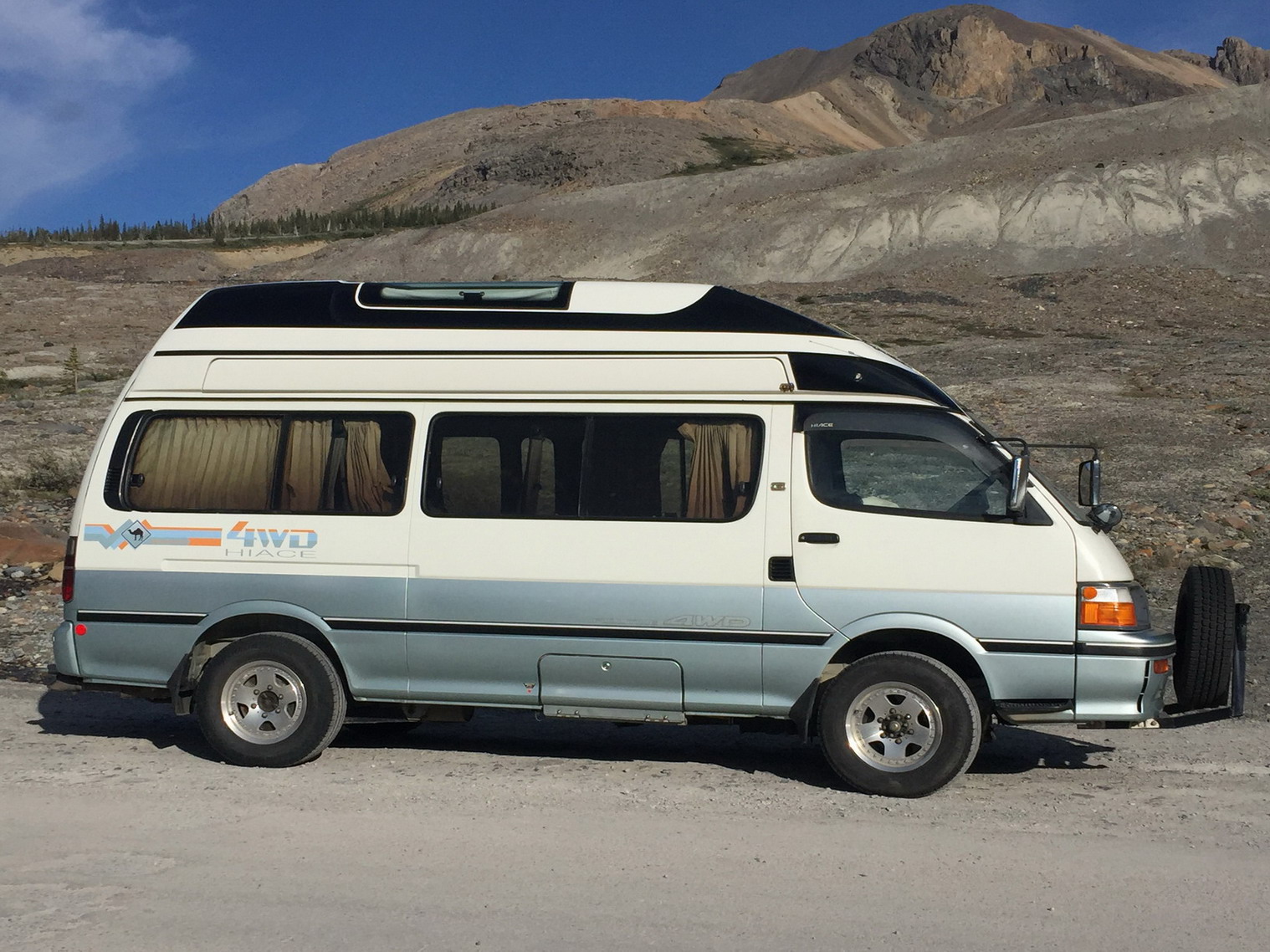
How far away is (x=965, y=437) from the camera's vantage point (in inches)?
275

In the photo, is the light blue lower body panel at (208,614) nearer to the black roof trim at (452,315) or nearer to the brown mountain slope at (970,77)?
the black roof trim at (452,315)

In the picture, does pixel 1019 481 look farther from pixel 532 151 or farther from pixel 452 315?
pixel 532 151

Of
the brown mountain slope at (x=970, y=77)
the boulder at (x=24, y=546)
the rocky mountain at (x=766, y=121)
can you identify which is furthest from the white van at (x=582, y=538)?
the brown mountain slope at (x=970, y=77)

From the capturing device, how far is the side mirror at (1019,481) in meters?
6.57

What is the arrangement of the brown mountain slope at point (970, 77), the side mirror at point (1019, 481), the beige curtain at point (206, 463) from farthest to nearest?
the brown mountain slope at point (970, 77), the beige curtain at point (206, 463), the side mirror at point (1019, 481)

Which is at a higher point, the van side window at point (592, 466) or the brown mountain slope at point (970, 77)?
Result: the brown mountain slope at point (970, 77)

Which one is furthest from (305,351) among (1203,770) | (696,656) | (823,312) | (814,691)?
(823,312)

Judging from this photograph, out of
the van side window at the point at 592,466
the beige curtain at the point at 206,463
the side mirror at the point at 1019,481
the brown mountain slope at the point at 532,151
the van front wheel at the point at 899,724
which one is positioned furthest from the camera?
the brown mountain slope at the point at 532,151

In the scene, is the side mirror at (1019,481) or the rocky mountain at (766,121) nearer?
the side mirror at (1019,481)

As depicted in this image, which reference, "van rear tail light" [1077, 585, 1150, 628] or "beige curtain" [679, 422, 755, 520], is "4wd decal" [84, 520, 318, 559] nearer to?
"beige curtain" [679, 422, 755, 520]

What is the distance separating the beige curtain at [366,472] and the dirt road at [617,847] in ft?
5.03

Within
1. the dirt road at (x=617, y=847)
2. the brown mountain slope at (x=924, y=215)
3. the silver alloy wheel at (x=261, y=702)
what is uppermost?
the brown mountain slope at (x=924, y=215)

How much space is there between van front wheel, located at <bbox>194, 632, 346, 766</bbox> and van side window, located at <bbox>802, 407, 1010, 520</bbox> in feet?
9.97

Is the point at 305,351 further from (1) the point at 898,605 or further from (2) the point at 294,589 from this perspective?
(1) the point at 898,605
